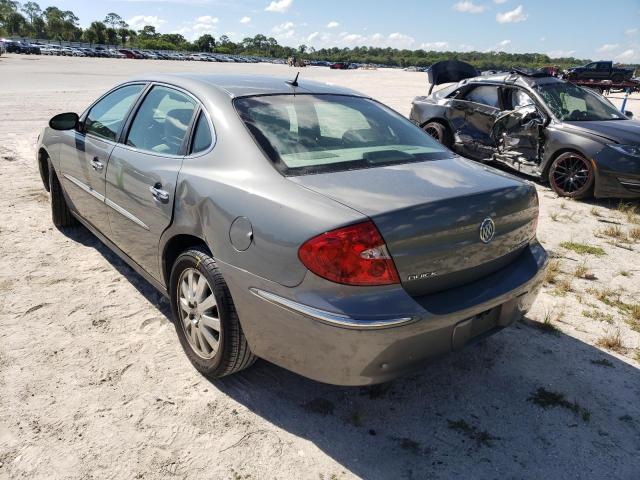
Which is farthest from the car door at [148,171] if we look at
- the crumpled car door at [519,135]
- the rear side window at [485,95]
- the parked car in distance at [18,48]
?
the parked car in distance at [18,48]

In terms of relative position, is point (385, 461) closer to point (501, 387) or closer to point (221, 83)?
point (501, 387)

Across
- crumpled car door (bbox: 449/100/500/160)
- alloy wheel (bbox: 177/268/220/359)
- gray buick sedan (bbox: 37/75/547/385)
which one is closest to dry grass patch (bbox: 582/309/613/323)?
gray buick sedan (bbox: 37/75/547/385)

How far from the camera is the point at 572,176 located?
7.08 metres

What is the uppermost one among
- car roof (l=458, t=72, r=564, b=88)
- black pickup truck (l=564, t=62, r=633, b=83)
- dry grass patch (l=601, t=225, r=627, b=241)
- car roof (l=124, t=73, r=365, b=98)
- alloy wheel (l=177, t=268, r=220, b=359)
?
black pickup truck (l=564, t=62, r=633, b=83)

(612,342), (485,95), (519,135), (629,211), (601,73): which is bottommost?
(612,342)

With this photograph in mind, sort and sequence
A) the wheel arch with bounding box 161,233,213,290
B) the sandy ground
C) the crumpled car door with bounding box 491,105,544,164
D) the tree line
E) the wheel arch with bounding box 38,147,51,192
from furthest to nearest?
the tree line < the crumpled car door with bounding box 491,105,544,164 < the wheel arch with bounding box 38,147,51,192 < the wheel arch with bounding box 161,233,213,290 < the sandy ground

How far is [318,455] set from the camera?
239cm

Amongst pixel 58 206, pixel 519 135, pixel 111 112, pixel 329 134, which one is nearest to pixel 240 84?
pixel 329 134

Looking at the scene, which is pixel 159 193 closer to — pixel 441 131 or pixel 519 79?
pixel 519 79

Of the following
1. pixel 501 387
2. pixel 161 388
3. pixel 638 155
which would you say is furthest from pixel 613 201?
pixel 161 388

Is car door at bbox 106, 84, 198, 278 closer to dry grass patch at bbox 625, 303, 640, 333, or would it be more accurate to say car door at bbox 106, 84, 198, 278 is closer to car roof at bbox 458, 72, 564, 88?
dry grass patch at bbox 625, 303, 640, 333

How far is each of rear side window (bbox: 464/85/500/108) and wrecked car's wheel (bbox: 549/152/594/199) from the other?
4.84ft

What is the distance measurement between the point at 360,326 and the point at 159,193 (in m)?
1.52

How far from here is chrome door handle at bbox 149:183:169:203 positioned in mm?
2906
